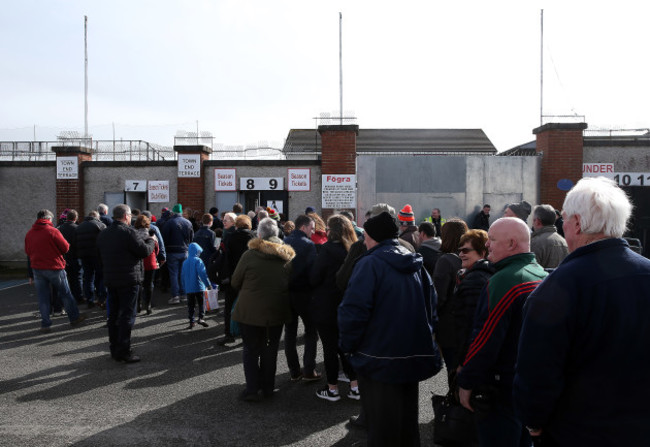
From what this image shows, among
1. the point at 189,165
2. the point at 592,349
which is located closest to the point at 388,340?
the point at 592,349

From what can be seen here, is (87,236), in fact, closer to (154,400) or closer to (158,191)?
(154,400)

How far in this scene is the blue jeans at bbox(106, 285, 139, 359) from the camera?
6629mm

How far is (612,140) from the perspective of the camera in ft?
51.8

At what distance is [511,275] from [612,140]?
51.0 ft

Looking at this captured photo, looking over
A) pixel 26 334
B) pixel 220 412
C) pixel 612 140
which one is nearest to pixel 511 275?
pixel 220 412

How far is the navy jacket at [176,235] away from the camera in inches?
409

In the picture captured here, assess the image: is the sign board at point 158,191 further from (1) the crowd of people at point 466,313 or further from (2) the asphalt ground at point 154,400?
(1) the crowd of people at point 466,313

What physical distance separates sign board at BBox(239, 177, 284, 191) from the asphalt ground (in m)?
8.48

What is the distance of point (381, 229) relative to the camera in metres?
3.59

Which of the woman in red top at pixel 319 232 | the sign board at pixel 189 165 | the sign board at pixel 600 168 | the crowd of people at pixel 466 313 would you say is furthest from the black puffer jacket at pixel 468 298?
the sign board at pixel 600 168

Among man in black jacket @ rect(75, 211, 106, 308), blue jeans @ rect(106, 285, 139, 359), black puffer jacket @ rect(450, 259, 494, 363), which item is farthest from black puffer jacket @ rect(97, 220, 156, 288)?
black puffer jacket @ rect(450, 259, 494, 363)

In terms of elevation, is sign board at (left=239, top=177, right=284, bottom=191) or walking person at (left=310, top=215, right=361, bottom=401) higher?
sign board at (left=239, top=177, right=284, bottom=191)

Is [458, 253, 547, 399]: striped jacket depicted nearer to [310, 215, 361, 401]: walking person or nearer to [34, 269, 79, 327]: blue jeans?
[310, 215, 361, 401]: walking person

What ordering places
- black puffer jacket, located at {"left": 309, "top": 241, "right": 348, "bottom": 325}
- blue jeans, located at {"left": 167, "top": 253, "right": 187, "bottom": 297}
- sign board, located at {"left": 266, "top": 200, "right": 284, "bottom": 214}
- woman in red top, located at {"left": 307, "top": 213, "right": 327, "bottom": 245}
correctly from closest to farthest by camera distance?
black puffer jacket, located at {"left": 309, "top": 241, "right": 348, "bottom": 325} < woman in red top, located at {"left": 307, "top": 213, "right": 327, "bottom": 245} < blue jeans, located at {"left": 167, "top": 253, "right": 187, "bottom": 297} < sign board, located at {"left": 266, "top": 200, "right": 284, "bottom": 214}
